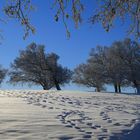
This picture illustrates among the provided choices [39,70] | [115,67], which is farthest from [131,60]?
[39,70]

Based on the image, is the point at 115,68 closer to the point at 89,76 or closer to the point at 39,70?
the point at 89,76

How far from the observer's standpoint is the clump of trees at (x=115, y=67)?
5509cm

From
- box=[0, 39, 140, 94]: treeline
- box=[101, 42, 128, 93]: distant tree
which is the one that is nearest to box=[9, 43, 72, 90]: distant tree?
box=[0, 39, 140, 94]: treeline

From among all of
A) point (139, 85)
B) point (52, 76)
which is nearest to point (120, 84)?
point (139, 85)

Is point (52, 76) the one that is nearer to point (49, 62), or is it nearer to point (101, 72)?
point (49, 62)

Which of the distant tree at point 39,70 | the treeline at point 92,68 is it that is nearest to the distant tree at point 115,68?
the treeline at point 92,68

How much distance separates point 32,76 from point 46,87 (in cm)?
259

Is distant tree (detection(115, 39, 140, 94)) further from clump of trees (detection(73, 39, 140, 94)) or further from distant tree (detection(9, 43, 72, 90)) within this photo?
distant tree (detection(9, 43, 72, 90))

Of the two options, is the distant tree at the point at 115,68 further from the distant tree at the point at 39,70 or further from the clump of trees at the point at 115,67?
the distant tree at the point at 39,70

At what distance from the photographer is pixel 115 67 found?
182 ft

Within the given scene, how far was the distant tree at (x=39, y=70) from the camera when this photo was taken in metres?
56.9

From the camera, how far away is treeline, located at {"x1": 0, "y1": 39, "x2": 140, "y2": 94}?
55.5 meters

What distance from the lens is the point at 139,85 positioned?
186 ft

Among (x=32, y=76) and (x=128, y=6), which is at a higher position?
(x=32, y=76)
